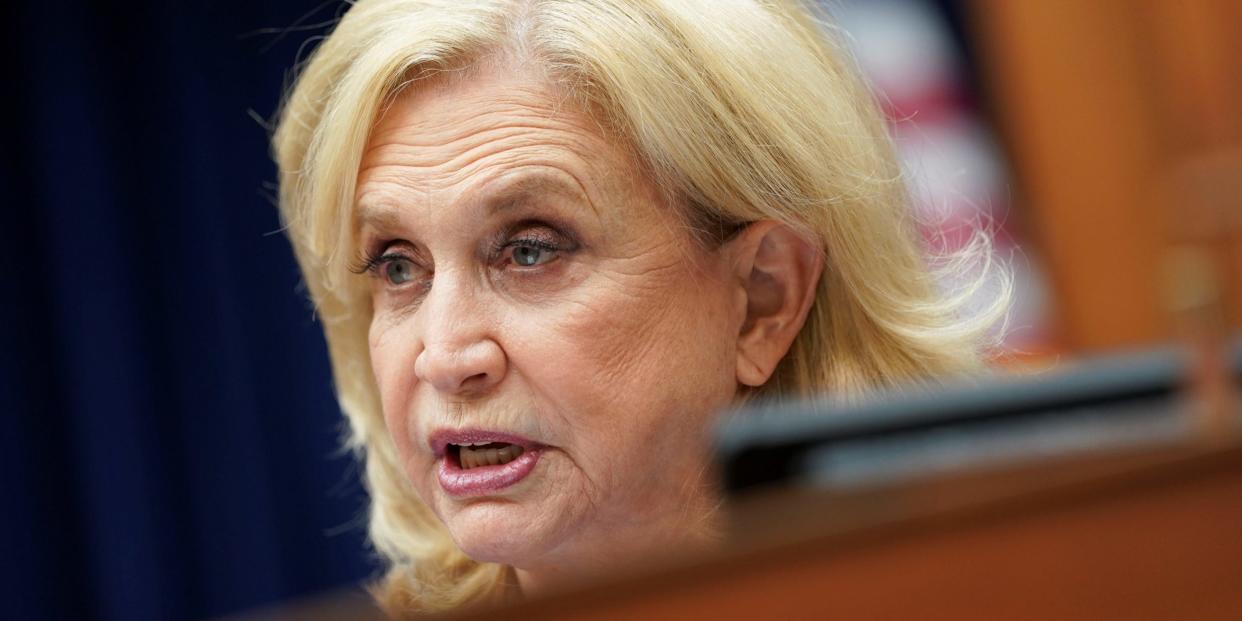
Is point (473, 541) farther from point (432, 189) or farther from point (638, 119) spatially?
point (638, 119)

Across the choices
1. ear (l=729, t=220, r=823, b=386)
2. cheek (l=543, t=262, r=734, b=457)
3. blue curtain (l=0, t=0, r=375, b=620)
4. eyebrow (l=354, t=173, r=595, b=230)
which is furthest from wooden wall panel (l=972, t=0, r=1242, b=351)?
eyebrow (l=354, t=173, r=595, b=230)

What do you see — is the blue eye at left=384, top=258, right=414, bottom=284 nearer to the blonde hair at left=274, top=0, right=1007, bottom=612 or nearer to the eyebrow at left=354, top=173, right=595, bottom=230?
the blonde hair at left=274, top=0, right=1007, bottom=612

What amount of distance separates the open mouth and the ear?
1.06 feet

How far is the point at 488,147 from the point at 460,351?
0.26 m

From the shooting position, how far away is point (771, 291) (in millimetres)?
1884

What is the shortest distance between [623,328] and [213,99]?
6.81 feet

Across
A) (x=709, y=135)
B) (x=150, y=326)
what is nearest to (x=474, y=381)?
(x=709, y=135)

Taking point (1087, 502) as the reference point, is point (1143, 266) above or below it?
above

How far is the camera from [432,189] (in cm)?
176

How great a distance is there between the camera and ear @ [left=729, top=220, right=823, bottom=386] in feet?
6.05

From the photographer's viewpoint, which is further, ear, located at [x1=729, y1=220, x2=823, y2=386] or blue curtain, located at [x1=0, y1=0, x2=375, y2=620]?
blue curtain, located at [x1=0, y1=0, x2=375, y2=620]

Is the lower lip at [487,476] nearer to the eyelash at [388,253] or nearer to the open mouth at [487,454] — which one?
the open mouth at [487,454]

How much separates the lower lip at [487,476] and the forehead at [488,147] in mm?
332

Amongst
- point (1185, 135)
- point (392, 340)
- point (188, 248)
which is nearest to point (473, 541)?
point (392, 340)
